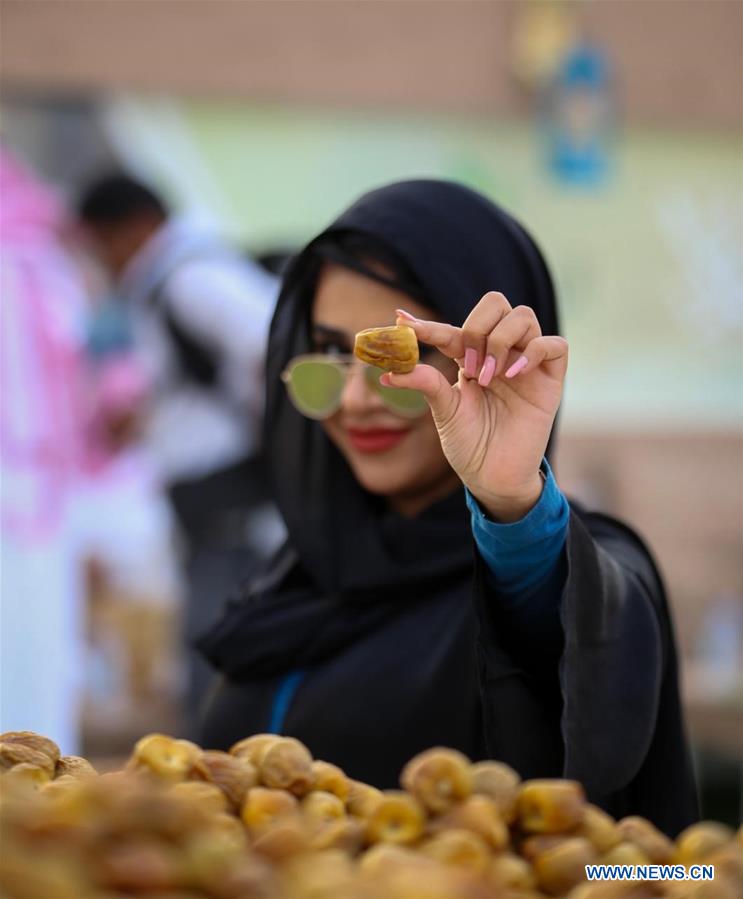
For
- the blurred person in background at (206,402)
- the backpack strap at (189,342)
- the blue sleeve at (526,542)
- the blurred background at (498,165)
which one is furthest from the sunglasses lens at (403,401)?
the blurred background at (498,165)

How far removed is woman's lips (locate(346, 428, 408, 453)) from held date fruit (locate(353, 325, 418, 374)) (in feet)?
1.39

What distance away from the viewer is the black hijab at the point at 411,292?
60.6 inches

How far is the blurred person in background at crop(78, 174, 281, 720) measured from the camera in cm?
371

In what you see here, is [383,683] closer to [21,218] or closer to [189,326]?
[21,218]

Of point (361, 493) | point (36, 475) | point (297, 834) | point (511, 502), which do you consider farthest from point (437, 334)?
point (36, 475)

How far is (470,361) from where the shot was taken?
117cm

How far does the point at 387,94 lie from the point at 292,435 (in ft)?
13.6

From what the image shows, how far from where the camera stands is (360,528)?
5.54ft

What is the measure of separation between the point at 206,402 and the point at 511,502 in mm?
2793

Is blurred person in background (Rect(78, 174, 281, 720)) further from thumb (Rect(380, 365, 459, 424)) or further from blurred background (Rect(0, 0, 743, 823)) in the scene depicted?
thumb (Rect(380, 365, 459, 424))

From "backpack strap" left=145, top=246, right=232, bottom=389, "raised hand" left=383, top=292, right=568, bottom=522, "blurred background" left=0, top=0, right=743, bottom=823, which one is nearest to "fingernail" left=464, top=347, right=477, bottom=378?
"raised hand" left=383, top=292, right=568, bottom=522

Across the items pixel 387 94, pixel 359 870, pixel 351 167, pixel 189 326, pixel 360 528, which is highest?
pixel 387 94

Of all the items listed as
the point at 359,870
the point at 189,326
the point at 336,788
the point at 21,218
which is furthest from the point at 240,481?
the point at 359,870

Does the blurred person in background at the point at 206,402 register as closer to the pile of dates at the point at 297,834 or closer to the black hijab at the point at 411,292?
the black hijab at the point at 411,292
